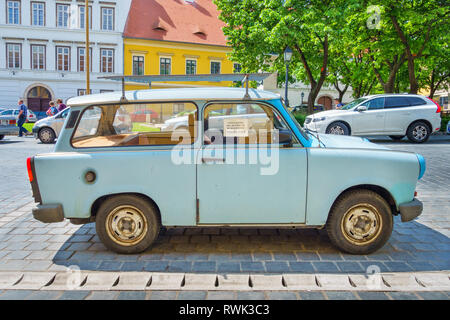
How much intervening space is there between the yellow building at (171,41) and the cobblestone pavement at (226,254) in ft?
124

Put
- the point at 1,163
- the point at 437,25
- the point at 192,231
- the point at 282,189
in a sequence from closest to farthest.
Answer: the point at 282,189 < the point at 192,231 < the point at 1,163 < the point at 437,25

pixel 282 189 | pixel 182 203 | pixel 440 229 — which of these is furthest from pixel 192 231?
pixel 440 229

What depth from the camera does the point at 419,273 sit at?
396cm

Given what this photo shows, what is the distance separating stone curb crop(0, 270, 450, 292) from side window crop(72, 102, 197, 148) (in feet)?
4.51

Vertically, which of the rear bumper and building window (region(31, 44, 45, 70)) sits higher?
building window (region(31, 44, 45, 70))

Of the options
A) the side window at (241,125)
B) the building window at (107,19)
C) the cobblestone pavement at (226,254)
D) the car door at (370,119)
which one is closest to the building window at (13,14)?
the building window at (107,19)

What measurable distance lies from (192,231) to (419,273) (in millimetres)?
2676

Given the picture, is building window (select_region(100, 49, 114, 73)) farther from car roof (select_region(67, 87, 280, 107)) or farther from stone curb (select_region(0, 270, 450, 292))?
stone curb (select_region(0, 270, 450, 292))

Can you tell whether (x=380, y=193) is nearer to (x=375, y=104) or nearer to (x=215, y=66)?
(x=375, y=104)

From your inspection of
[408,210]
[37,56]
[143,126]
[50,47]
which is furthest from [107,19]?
[408,210]

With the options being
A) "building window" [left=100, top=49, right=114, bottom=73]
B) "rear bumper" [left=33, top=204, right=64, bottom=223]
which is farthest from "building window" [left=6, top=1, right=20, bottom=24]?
"rear bumper" [left=33, top=204, right=64, bottom=223]

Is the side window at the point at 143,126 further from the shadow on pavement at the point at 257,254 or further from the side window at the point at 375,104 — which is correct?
the side window at the point at 375,104

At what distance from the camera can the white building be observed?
3962 centimetres
